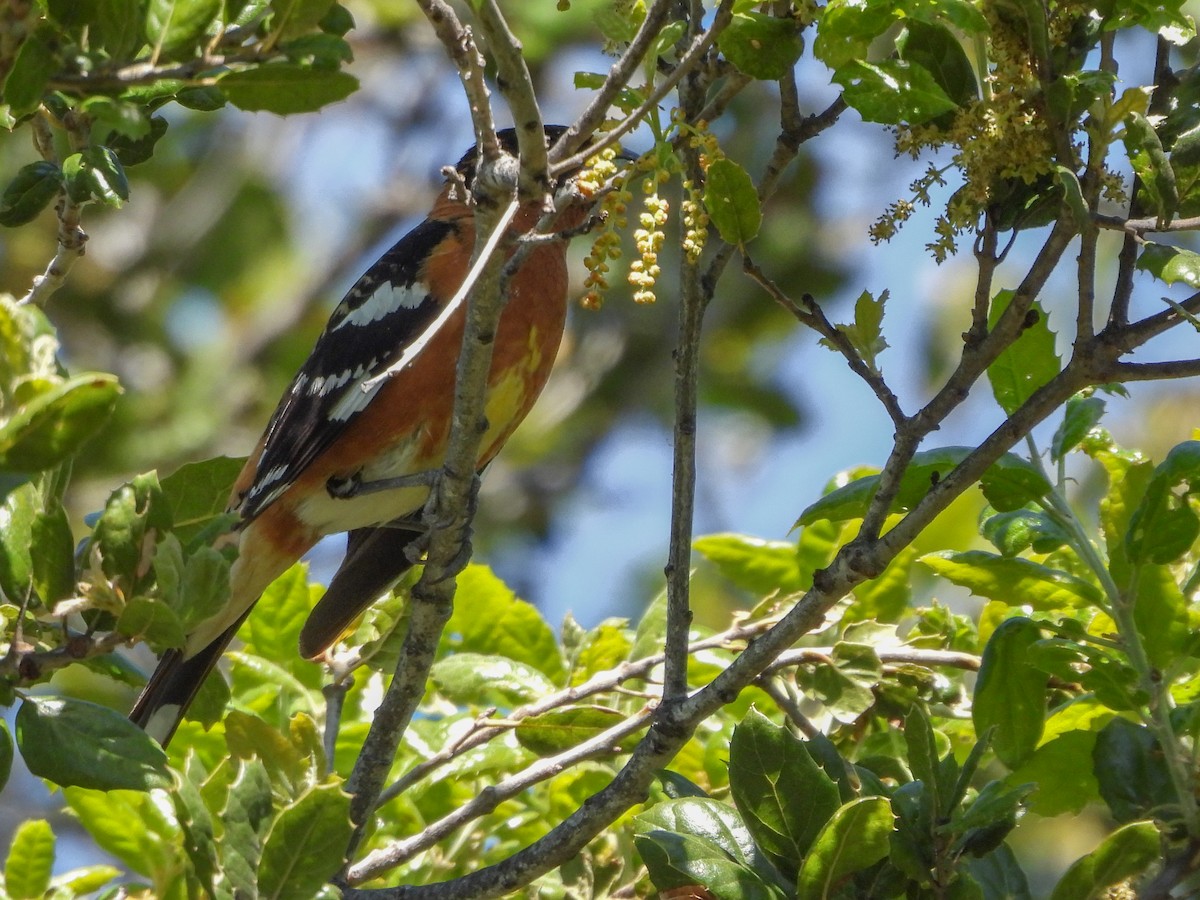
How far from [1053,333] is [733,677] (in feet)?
2.57

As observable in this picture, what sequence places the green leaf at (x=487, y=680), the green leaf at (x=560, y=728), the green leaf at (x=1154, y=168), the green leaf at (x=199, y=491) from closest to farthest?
1. the green leaf at (x=1154, y=168)
2. the green leaf at (x=199, y=491)
3. the green leaf at (x=560, y=728)
4. the green leaf at (x=487, y=680)

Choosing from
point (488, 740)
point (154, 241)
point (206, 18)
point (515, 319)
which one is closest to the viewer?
point (206, 18)

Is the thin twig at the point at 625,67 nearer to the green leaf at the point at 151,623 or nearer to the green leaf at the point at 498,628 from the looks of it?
the green leaf at the point at 151,623

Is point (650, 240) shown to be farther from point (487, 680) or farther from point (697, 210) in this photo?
point (487, 680)

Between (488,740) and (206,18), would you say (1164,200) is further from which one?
(488,740)

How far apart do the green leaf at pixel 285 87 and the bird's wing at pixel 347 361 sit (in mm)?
1790

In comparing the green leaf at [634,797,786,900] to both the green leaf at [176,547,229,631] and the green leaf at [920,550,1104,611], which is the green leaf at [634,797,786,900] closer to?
the green leaf at [920,550,1104,611]

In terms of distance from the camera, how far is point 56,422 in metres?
1.42

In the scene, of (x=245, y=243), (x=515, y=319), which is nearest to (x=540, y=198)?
(x=515, y=319)

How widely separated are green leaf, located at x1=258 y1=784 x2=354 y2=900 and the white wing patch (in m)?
2.08

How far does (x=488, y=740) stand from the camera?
103 inches

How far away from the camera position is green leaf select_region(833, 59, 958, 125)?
1.80 meters

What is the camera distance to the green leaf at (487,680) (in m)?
2.75

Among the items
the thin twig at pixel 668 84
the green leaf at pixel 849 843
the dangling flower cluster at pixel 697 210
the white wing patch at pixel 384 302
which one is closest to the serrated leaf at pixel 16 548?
the thin twig at pixel 668 84
